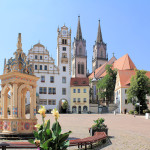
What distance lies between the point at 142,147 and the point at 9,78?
7145 mm

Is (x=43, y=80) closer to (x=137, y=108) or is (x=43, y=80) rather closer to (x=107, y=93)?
(x=107, y=93)

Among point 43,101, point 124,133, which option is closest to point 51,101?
point 43,101

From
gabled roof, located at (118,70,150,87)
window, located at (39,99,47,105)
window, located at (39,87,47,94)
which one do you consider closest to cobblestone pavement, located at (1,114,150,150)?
window, located at (39,99,47,105)

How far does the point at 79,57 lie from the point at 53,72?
34017mm

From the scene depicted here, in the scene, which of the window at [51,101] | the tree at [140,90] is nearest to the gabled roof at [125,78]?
the tree at [140,90]

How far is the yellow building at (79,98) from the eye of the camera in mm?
53250

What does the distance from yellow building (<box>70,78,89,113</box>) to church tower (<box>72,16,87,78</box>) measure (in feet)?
101

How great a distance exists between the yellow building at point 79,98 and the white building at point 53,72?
3.93 ft

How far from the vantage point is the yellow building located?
53.2 metres

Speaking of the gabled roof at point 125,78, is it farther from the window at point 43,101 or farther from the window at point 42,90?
the window at point 43,101

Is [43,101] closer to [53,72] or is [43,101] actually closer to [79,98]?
[53,72]

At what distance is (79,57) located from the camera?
85875 millimetres

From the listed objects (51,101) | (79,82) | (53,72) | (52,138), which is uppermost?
(53,72)

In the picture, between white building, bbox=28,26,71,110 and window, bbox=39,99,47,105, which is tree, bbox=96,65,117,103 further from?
window, bbox=39,99,47,105
